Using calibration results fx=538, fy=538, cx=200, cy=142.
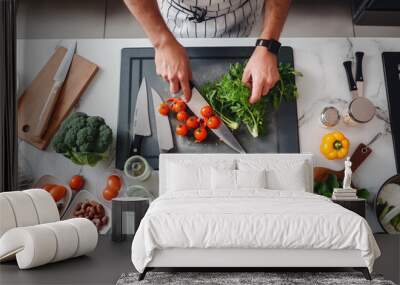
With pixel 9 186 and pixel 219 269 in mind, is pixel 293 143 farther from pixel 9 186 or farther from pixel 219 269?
pixel 9 186

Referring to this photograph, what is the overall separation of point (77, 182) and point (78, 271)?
5.53 feet

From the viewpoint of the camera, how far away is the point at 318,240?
3098 millimetres

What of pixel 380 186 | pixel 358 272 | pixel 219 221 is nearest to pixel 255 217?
pixel 219 221

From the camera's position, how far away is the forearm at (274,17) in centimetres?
334

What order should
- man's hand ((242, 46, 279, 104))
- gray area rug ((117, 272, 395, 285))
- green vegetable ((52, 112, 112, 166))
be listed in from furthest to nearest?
green vegetable ((52, 112, 112, 166))
man's hand ((242, 46, 279, 104))
gray area rug ((117, 272, 395, 285))

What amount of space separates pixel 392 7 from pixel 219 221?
2.84m

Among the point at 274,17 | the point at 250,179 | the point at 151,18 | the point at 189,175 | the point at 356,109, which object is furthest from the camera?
the point at 356,109

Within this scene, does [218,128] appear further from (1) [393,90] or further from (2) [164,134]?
(1) [393,90]

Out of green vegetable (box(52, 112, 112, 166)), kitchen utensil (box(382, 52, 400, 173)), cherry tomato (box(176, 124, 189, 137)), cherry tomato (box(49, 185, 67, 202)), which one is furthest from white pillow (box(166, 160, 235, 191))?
kitchen utensil (box(382, 52, 400, 173))

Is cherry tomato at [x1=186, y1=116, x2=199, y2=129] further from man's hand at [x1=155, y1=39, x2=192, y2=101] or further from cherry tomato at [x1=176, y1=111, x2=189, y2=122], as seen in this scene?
man's hand at [x1=155, y1=39, x2=192, y2=101]

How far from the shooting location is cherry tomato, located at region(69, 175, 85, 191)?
4.98 metres

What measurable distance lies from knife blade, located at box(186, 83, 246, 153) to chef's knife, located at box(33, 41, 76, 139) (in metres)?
1.26

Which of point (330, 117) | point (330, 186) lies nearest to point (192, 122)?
point (330, 117)

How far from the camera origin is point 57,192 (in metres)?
4.94
